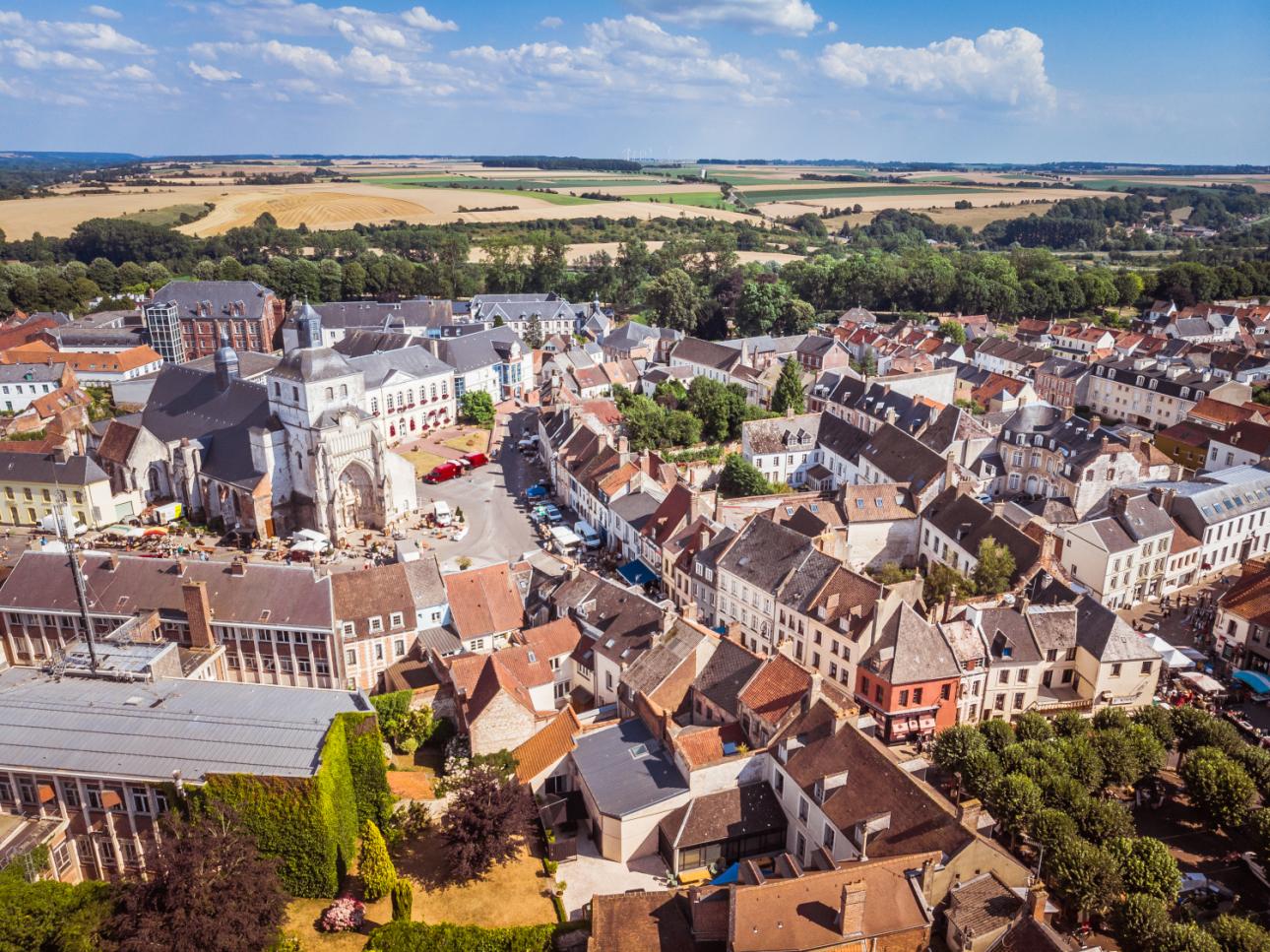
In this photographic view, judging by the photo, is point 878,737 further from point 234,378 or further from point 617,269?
point 617,269

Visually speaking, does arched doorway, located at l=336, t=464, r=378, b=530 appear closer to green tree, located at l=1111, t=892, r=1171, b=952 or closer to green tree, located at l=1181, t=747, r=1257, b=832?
green tree, located at l=1111, t=892, r=1171, b=952

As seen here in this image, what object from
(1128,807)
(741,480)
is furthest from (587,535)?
(1128,807)

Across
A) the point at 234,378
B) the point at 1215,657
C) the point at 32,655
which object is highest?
the point at 234,378

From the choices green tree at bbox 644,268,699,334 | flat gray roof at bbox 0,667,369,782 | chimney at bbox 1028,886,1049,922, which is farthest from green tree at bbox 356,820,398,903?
green tree at bbox 644,268,699,334

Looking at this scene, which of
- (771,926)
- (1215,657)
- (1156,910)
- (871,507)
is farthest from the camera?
(871,507)

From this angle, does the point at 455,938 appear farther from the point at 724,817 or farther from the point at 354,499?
the point at 354,499

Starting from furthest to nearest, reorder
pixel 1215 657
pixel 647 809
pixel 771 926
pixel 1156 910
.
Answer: pixel 1215 657
pixel 647 809
pixel 1156 910
pixel 771 926

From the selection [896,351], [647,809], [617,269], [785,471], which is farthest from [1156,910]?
[617,269]

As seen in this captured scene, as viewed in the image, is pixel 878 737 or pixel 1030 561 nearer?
pixel 878 737

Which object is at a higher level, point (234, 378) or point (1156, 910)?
point (234, 378)
